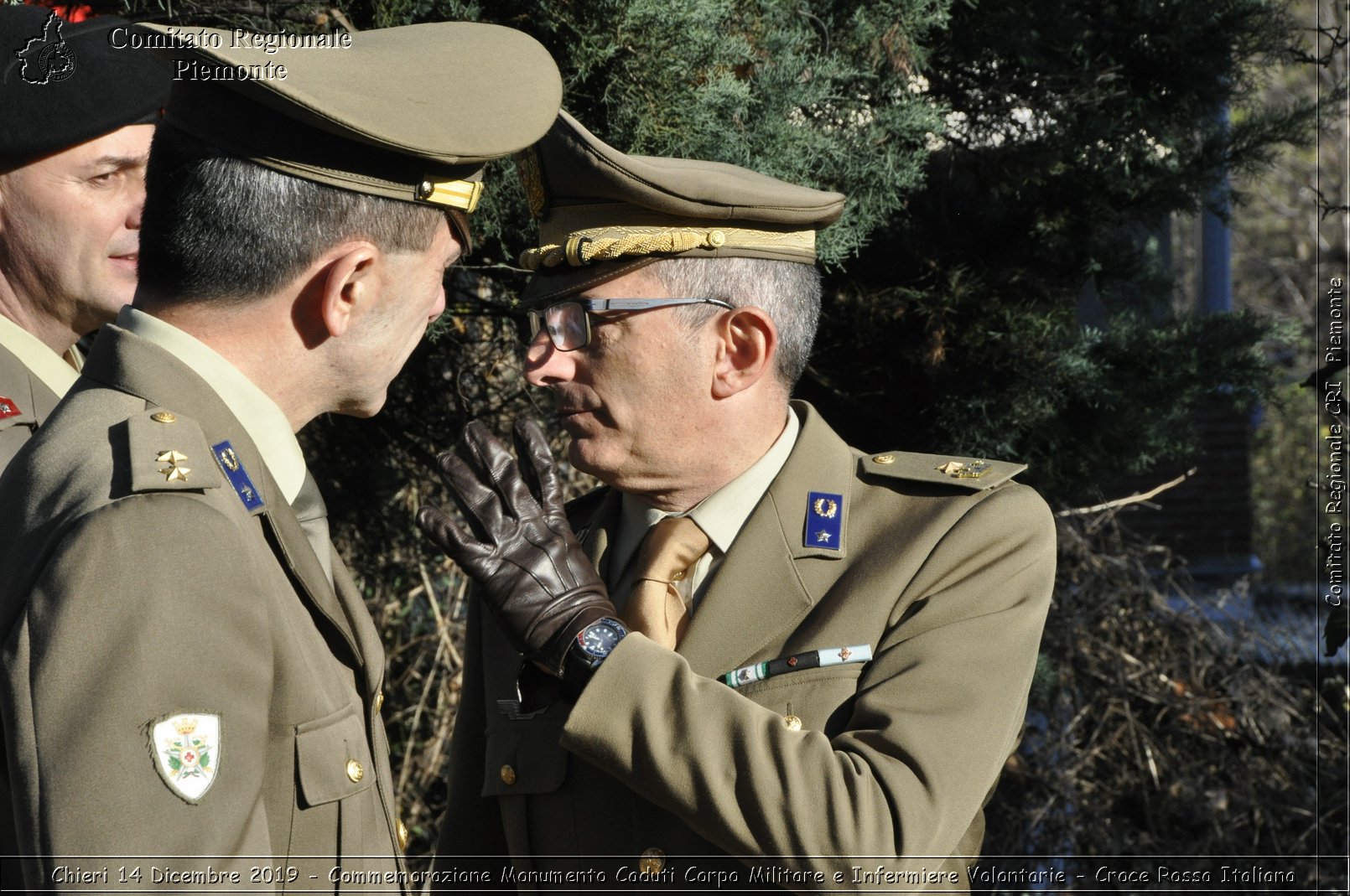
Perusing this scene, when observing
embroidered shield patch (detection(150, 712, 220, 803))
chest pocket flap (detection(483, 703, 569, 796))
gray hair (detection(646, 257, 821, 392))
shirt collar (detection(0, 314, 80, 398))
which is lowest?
chest pocket flap (detection(483, 703, 569, 796))

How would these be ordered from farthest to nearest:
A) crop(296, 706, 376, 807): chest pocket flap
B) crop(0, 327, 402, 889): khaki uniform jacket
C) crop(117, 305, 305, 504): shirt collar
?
1. crop(117, 305, 305, 504): shirt collar
2. crop(296, 706, 376, 807): chest pocket flap
3. crop(0, 327, 402, 889): khaki uniform jacket

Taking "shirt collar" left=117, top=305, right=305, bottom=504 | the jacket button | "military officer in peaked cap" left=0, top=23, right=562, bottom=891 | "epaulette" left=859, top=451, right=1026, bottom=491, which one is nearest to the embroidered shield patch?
"military officer in peaked cap" left=0, top=23, right=562, bottom=891

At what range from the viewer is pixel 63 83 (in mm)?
2840

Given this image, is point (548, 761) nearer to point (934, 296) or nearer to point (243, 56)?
point (243, 56)

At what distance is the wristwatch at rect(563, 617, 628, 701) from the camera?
2082 millimetres

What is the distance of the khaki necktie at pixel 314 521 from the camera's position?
2041 mm

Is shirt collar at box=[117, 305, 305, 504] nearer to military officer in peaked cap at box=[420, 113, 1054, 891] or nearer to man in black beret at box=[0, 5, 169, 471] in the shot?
military officer in peaked cap at box=[420, 113, 1054, 891]

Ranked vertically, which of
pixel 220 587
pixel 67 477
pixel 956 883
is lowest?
pixel 956 883

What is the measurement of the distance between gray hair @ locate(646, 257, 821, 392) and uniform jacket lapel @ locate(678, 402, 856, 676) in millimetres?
287

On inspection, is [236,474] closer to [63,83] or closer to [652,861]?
[652,861]

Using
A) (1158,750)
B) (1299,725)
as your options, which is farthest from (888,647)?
(1299,725)

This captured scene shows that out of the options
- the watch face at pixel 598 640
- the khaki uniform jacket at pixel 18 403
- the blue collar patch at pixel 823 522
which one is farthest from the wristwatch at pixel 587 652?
the khaki uniform jacket at pixel 18 403

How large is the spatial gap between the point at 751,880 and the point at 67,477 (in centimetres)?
126

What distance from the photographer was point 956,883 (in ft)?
7.72
